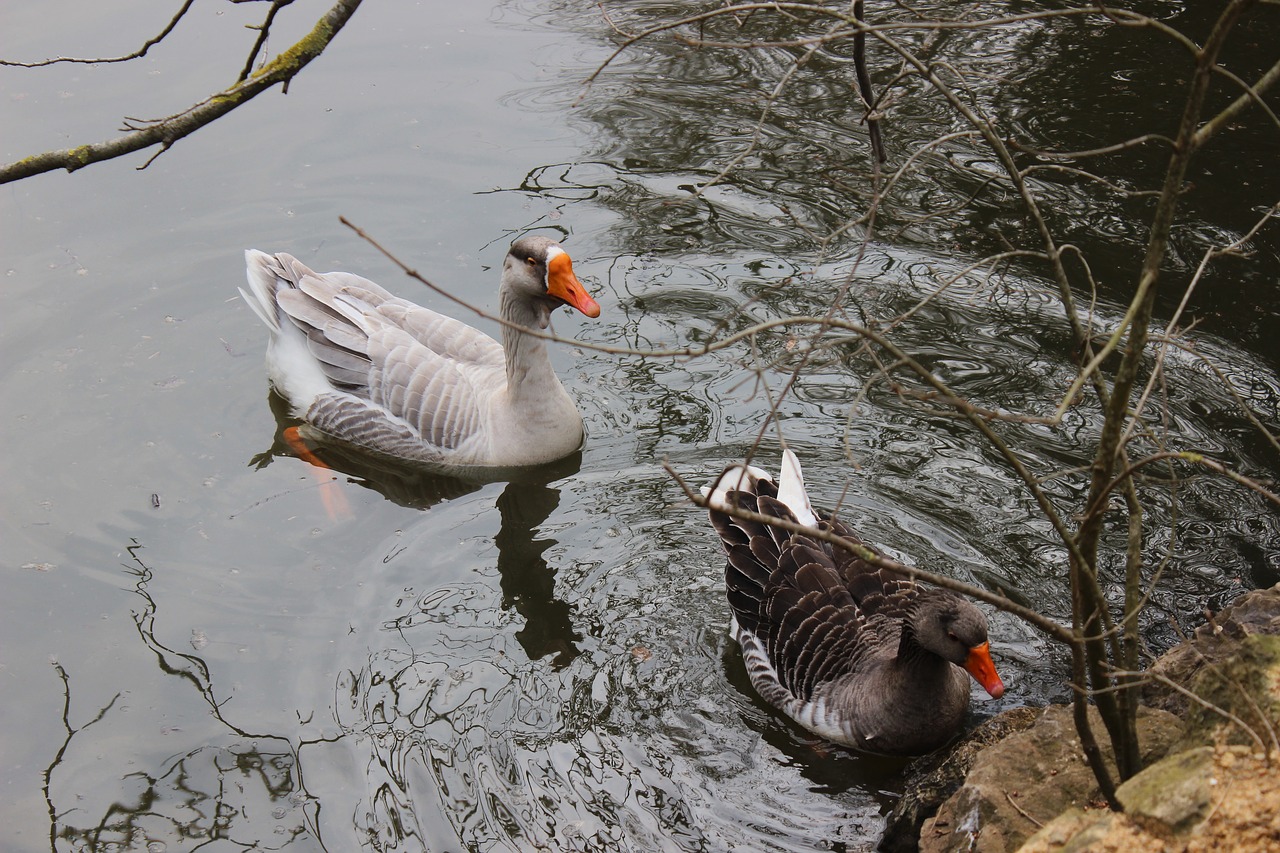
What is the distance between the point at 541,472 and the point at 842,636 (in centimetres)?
263

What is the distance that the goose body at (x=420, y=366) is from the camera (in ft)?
24.5

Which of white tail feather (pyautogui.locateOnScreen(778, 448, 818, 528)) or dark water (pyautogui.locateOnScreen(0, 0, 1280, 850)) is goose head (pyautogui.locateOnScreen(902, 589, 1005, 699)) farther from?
white tail feather (pyautogui.locateOnScreen(778, 448, 818, 528))

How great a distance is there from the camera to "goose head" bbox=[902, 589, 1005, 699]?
199 inches

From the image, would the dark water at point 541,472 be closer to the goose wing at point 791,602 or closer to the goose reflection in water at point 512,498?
the goose reflection in water at point 512,498

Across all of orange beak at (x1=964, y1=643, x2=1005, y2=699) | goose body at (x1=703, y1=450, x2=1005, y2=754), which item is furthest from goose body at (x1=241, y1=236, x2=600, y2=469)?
orange beak at (x1=964, y1=643, x2=1005, y2=699)

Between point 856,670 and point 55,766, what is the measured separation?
3.91 metres

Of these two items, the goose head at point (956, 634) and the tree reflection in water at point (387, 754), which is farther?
the tree reflection in water at point (387, 754)

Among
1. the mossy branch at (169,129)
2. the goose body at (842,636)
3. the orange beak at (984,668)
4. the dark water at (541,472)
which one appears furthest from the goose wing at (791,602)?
the mossy branch at (169,129)

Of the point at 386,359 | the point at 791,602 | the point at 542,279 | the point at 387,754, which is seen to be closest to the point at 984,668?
the point at 791,602

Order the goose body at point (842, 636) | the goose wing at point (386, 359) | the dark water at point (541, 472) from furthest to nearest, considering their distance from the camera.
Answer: the goose wing at point (386, 359) < the dark water at point (541, 472) < the goose body at point (842, 636)

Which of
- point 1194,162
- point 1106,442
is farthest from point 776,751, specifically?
point 1194,162

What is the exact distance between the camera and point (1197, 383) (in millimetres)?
7473

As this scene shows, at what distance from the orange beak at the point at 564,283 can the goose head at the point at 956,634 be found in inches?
117

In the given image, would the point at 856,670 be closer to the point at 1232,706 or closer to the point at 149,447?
the point at 1232,706
